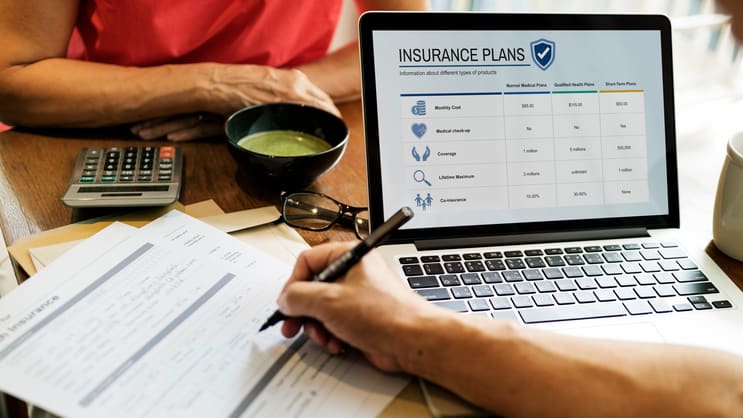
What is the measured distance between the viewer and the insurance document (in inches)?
19.4

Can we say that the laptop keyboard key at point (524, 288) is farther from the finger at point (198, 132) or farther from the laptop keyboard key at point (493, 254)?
the finger at point (198, 132)

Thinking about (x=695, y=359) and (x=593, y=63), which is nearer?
(x=695, y=359)

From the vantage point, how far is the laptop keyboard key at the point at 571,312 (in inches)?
24.0

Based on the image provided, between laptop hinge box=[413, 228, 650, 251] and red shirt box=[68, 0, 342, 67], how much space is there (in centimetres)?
61

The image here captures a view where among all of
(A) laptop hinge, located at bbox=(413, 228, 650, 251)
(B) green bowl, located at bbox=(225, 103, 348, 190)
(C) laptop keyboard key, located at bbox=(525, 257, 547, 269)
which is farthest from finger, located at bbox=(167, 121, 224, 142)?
(C) laptop keyboard key, located at bbox=(525, 257, 547, 269)

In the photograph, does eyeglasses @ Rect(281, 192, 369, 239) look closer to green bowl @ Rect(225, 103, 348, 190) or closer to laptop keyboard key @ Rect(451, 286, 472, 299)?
green bowl @ Rect(225, 103, 348, 190)

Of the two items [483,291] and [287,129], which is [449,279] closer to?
[483,291]

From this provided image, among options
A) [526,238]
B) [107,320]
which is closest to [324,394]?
[107,320]

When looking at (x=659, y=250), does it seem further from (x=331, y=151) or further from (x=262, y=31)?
(x=262, y=31)

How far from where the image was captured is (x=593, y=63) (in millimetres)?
745

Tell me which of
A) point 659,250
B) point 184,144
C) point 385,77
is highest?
point 385,77

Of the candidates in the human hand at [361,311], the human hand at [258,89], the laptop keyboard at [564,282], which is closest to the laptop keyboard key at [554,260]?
the laptop keyboard at [564,282]

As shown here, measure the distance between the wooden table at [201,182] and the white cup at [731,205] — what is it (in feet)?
0.06

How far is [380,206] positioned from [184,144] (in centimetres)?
40
